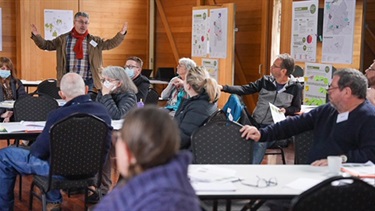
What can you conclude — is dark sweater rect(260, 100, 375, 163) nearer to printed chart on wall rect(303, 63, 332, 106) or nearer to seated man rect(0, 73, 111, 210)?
seated man rect(0, 73, 111, 210)

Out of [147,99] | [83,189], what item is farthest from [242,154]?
[147,99]

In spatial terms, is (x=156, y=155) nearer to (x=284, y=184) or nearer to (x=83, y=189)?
(x=284, y=184)

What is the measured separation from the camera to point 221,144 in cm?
411

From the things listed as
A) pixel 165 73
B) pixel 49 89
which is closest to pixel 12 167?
pixel 49 89

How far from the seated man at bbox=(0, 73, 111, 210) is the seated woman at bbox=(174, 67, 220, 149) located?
66 centimetres

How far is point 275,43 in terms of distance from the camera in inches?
377

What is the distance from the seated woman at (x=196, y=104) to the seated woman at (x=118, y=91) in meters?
0.80

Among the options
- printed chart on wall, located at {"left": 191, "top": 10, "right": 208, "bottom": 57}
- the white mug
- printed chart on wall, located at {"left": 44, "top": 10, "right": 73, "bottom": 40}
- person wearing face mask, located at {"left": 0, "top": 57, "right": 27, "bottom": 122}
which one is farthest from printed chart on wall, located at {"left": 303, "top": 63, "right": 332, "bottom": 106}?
printed chart on wall, located at {"left": 44, "top": 10, "right": 73, "bottom": 40}

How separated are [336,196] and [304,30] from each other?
556 centimetres

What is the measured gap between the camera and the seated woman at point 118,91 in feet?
18.5

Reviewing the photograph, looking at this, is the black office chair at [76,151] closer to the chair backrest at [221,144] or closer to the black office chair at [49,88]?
the chair backrest at [221,144]

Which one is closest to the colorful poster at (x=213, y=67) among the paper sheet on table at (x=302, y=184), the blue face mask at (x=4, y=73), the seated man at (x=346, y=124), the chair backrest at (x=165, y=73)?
the chair backrest at (x=165, y=73)

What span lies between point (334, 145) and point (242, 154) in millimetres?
635

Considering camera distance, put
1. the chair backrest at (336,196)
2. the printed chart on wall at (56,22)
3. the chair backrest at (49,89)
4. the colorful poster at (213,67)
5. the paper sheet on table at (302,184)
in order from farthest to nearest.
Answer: the printed chart on wall at (56,22)
the colorful poster at (213,67)
the chair backrest at (49,89)
the paper sheet on table at (302,184)
the chair backrest at (336,196)
